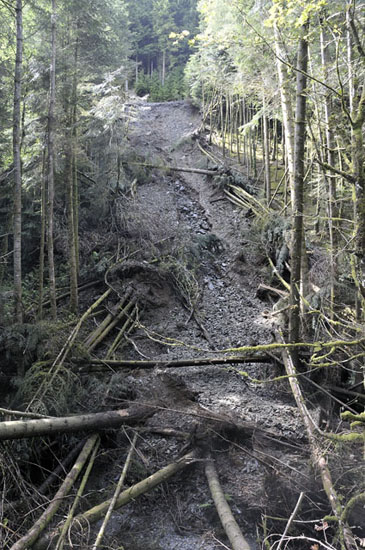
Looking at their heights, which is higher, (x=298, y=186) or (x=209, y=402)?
(x=298, y=186)

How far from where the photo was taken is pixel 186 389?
6824mm

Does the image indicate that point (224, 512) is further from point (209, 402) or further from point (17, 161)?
point (17, 161)

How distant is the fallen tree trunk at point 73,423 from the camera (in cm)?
471

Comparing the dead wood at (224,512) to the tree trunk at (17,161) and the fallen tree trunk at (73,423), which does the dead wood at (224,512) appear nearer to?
the fallen tree trunk at (73,423)

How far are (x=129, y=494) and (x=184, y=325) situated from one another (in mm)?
5360

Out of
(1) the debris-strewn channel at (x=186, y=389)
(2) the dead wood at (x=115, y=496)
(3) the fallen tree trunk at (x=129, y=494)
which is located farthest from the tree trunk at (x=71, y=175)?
(3) the fallen tree trunk at (x=129, y=494)

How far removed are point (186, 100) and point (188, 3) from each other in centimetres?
2250

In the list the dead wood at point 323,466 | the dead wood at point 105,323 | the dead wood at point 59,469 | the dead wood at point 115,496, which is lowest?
the dead wood at point 59,469

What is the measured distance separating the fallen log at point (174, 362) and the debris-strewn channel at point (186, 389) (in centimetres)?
4

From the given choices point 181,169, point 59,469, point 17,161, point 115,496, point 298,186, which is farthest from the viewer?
point 181,169

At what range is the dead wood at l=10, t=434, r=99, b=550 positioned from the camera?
A: 3.76 metres

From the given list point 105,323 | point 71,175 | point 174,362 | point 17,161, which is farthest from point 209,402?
point 71,175

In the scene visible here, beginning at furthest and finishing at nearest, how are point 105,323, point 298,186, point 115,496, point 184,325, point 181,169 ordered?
point 181,169 < point 184,325 < point 105,323 < point 298,186 < point 115,496

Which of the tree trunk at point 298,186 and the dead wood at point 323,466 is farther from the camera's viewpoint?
the tree trunk at point 298,186
